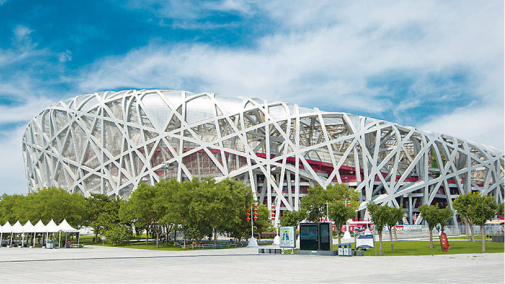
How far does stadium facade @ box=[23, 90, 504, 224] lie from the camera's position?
67.6 meters

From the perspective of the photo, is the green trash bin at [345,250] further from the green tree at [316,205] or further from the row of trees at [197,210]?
the green tree at [316,205]

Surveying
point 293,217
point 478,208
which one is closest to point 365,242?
point 478,208

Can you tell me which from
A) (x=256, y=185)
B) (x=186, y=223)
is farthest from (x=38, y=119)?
(x=186, y=223)

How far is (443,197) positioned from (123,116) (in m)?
56.7

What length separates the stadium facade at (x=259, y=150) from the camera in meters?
67.6

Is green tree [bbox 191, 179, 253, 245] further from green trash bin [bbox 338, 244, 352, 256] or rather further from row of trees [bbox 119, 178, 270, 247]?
green trash bin [bbox 338, 244, 352, 256]

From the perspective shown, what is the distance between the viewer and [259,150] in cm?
7200

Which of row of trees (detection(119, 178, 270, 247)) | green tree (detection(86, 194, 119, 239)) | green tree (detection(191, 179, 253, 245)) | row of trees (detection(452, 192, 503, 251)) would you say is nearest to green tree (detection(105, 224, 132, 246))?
row of trees (detection(119, 178, 270, 247))

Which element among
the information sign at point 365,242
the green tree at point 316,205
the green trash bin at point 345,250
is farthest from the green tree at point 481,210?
the green tree at point 316,205

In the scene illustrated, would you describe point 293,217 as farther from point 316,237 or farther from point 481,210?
point 481,210

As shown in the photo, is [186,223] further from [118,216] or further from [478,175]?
[478,175]

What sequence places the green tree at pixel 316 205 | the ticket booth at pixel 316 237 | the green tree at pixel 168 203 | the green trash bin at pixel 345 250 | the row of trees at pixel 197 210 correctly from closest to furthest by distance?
the green trash bin at pixel 345 250 < the ticket booth at pixel 316 237 < the row of trees at pixel 197 210 < the green tree at pixel 168 203 < the green tree at pixel 316 205

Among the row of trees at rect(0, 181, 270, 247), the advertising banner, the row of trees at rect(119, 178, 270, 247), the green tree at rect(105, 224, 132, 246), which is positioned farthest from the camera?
the green tree at rect(105, 224, 132, 246)

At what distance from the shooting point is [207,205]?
4038 centimetres
